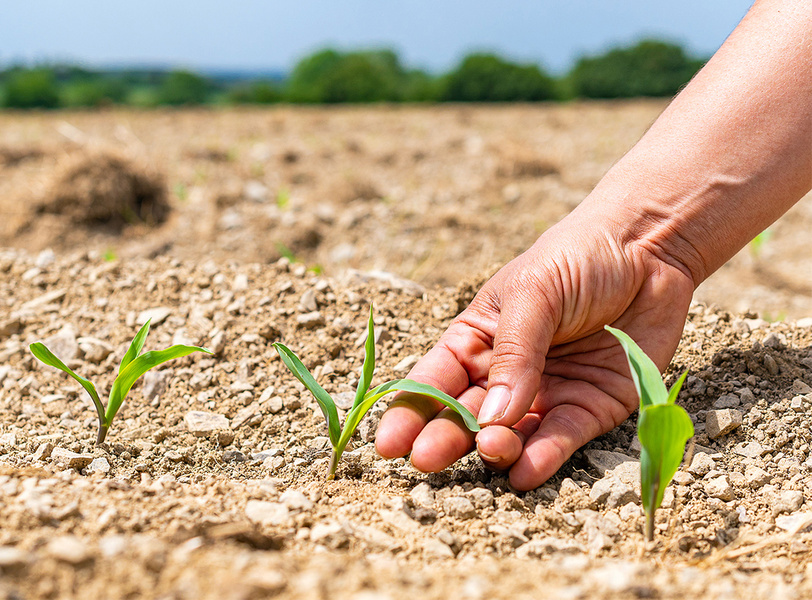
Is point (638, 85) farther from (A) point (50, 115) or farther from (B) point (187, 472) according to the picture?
(B) point (187, 472)

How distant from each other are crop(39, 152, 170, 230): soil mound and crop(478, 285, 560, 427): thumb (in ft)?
11.3

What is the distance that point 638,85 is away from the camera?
18594mm

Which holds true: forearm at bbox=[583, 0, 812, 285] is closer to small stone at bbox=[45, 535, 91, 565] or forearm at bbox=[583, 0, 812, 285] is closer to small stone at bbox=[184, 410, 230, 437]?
small stone at bbox=[184, 410, 230, 437]

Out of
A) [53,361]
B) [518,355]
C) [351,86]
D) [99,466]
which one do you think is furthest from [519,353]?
[351,86]

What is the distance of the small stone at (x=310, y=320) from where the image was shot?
2.10 metres

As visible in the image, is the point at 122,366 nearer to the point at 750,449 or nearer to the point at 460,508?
the point at 460,508

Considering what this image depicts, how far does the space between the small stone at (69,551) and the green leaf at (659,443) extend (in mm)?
925

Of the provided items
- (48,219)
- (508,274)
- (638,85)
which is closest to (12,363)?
(508,274)

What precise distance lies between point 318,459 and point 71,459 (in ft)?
1.90

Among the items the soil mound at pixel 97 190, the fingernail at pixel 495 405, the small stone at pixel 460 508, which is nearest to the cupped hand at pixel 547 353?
the fingernail at pixel 495 405

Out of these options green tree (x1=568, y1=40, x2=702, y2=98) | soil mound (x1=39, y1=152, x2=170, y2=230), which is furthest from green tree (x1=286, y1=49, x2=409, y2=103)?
soil mound (x1=39, y1=152, x2=170, y2=230)

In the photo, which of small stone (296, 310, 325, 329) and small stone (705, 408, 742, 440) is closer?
small stone (705, 408, 742, 440)

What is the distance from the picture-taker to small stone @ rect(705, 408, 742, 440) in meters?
1.63

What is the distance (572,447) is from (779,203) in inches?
38.3
